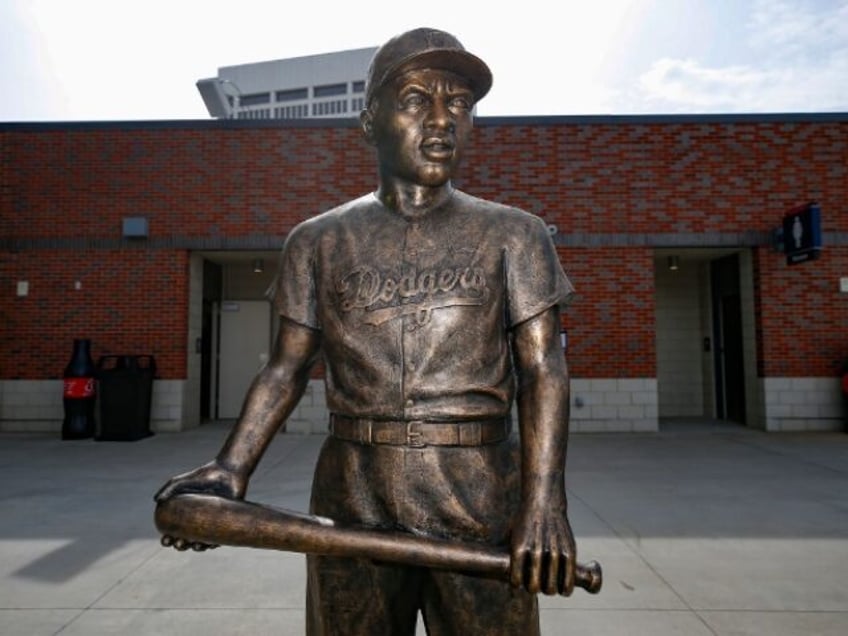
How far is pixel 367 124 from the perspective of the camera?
1703 millimetres

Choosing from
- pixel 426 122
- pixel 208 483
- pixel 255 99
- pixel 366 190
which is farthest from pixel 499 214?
pixel 255 99

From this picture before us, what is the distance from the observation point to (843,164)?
10336mm

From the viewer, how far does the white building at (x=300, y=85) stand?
177 feet

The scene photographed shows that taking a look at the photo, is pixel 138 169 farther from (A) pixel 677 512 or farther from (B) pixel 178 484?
(B) pixel 178 484

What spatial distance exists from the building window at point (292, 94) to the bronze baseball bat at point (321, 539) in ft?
192

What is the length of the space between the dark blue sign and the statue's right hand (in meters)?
10.2

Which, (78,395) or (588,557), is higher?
(78,395)

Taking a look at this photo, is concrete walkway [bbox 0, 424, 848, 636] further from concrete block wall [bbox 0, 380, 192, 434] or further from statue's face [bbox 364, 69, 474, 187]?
concrete block wall [bbox 0, 380, 192, 434]

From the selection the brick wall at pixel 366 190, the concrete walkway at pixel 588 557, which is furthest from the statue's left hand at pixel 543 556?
the brick wall at pixel 366 190

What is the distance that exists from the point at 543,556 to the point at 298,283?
93 cm

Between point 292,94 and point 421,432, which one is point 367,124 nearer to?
point 421,432

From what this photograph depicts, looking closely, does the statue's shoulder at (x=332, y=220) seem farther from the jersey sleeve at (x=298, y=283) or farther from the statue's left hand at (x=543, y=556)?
the statue's left hand at (x=543, y=556)

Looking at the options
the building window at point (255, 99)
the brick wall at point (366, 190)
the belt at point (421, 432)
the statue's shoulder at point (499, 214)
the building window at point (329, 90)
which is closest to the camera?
the belt at point (421, 432)

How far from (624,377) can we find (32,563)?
863 cm
